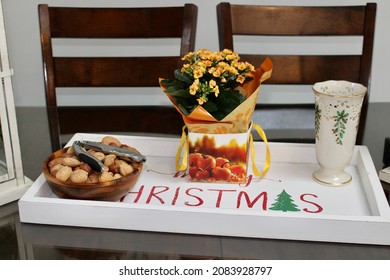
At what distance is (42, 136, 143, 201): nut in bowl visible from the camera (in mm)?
1057

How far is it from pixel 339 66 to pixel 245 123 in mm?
754

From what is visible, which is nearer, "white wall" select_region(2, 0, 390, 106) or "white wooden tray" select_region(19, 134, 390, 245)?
"white wooden tray" select_region(19, 134, 390, 245)

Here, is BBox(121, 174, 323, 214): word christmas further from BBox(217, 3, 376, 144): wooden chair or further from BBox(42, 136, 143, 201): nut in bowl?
BBox(217, 3, 376, 144): wooden chair

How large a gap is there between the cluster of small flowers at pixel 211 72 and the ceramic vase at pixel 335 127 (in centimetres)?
16

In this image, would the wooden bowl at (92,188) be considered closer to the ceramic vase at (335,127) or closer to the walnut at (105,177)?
the walnut at (105,177)

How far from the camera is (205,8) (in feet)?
8.20

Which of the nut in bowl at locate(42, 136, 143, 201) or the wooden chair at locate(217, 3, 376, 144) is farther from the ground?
the wooden chair at locate(217, 3, 376, 144)

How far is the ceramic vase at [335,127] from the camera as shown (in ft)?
3.66

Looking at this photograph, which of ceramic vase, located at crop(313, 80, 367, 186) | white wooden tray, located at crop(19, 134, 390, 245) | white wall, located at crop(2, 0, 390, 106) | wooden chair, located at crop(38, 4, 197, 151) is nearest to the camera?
white wooden tray, located at crop(19, 134, 390, 245)

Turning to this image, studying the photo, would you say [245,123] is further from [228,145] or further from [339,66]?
[339,66]

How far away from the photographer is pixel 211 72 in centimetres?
111

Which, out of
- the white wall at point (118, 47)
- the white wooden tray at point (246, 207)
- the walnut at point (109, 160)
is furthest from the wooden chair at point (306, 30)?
the walnut at point (109, 160)

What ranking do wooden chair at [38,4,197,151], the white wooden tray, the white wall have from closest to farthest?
the white wooden tray
wooden chair at [38,4,197,151]
the white wall

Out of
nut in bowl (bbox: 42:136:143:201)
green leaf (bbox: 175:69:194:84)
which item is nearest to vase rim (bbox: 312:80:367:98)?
green leaf (bbox: 175:69:194:84)
